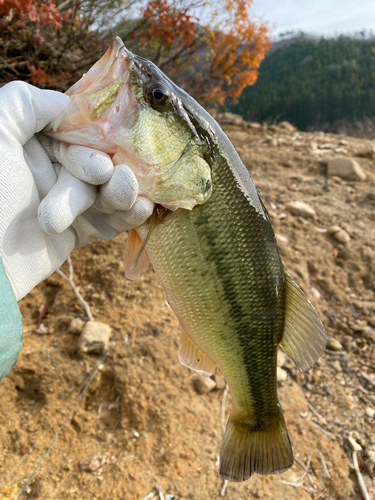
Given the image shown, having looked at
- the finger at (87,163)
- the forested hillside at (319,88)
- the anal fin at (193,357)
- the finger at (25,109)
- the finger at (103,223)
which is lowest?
the forested hillside at (319,88)

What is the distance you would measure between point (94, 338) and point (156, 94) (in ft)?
6.38

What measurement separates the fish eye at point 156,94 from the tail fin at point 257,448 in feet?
4.89

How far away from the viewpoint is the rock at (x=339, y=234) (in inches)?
182

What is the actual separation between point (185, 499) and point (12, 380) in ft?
4.55

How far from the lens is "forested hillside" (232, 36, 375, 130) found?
1055 inches

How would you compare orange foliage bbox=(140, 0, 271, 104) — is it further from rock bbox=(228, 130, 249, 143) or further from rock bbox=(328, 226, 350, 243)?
rock bbox=(328, 226, 350, 243)

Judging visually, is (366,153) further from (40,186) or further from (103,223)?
(40,186)

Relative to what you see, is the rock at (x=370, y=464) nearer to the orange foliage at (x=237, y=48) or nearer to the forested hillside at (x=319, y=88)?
the orange foliage at (x=237, y=48)

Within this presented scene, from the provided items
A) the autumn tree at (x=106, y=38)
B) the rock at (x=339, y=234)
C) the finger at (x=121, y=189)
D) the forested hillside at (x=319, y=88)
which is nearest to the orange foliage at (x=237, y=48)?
the autumn tree at (x=106, y=38)

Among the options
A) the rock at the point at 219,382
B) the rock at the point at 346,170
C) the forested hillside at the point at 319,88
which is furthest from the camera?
the forested hillside at the point at 319,88

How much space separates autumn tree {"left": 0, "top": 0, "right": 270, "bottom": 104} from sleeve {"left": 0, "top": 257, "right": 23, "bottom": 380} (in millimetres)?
2849

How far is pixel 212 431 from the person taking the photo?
8.26 feet

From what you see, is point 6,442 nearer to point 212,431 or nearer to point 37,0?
point 212,431

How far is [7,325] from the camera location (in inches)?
49.5
